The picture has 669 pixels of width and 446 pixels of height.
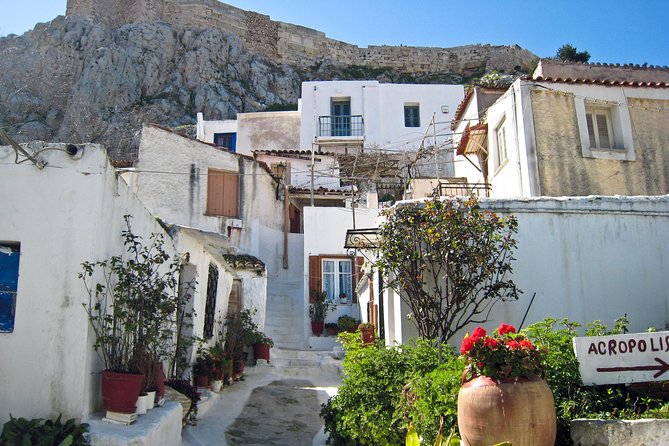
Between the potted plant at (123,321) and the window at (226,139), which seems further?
the window at (226,139)

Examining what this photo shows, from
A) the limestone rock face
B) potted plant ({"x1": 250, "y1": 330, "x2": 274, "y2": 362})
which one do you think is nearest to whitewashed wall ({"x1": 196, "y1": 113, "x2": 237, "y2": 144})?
the limestone rock face

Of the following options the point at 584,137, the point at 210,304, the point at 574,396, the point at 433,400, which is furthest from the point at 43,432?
the point at 584,137

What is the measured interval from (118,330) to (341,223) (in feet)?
43.6

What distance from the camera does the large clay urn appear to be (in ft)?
17.6

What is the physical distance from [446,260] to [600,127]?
747cm

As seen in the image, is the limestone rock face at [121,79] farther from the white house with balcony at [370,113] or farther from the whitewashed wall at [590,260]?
the whitewashed wall at [590,260]

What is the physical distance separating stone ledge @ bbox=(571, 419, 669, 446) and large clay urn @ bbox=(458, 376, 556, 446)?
0.65 meters

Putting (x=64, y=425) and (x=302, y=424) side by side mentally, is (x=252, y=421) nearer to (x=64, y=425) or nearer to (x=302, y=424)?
(x=302, y=424)

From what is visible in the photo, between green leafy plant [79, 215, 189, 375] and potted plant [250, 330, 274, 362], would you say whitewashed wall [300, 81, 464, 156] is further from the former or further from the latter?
green leafy plant [79, 215, 189, 375]

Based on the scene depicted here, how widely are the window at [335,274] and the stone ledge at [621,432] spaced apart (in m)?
13.9

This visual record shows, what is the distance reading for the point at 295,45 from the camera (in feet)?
178

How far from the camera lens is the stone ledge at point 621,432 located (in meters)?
5.67

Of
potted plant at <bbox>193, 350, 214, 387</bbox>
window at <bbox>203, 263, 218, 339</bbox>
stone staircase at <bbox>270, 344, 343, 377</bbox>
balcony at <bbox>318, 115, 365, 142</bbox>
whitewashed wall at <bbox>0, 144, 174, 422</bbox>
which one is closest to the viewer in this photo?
whitewashed wall at <bbox>0, 144, 174, 422</bbox>

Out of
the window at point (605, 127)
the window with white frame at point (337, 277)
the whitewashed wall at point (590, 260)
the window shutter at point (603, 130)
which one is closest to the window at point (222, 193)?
the window with white frame at point (337, 277)
